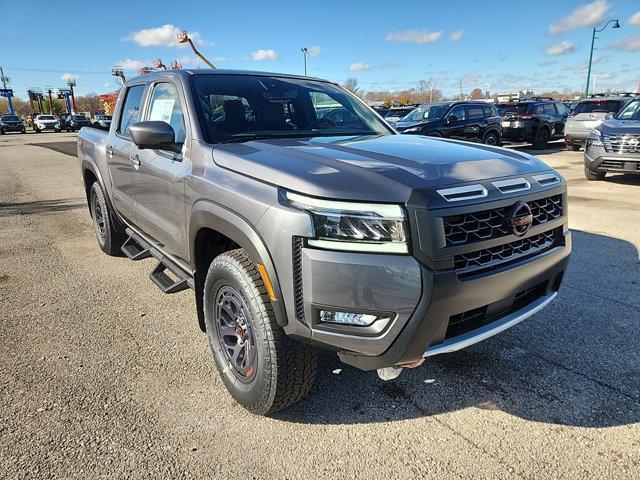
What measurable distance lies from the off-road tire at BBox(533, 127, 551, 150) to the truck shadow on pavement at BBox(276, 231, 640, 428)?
14463mm

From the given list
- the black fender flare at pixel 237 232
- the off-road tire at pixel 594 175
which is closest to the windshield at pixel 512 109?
the off-road tire at pixel 594 175

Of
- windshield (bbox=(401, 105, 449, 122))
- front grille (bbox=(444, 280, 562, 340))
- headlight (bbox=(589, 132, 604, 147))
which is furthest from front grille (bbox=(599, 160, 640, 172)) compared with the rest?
front grille (bbox=(444, 280, 562, 340))

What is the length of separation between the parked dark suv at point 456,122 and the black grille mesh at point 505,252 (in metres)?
11.3

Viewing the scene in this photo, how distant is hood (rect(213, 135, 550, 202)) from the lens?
2021 millimetres

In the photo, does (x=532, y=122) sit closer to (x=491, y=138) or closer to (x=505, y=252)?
(x=491, y=138)

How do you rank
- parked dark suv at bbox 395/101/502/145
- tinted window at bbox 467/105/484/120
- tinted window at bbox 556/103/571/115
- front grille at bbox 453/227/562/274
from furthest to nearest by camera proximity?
tinted window at bbox 556/103/571/115 → tinted window at bbox 467/105/484/120 → parked dark suv at bbox 395/101/502/145 → front grille at bbox 453/227/562/274

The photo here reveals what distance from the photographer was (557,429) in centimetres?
242

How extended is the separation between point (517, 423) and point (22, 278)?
15.2ft

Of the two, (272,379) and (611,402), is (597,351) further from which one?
(272,379)

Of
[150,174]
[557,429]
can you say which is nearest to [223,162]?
[150,174]

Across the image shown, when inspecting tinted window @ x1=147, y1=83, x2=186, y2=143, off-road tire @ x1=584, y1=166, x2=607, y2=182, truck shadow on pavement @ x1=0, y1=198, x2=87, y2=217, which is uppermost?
tinted window @ x1=147, y1=83, x2=186, y2=143

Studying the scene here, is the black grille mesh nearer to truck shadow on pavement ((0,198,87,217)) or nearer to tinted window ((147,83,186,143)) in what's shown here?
tinted window ((147,83,186,143))

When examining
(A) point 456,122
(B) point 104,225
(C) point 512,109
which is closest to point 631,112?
(A) point 456,122

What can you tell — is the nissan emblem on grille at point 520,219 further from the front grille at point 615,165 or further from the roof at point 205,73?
the front grille at point 615,165
